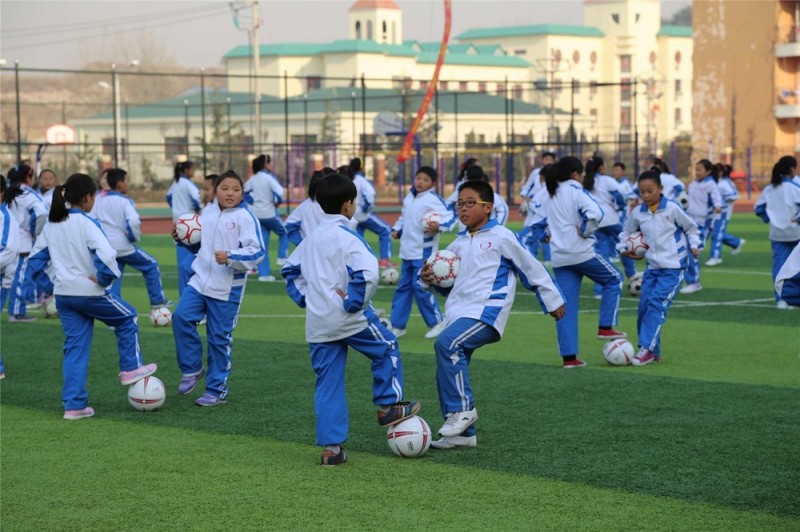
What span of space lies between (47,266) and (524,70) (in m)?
111

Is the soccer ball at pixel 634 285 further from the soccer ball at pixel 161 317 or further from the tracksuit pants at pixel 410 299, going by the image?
the soccer ball at pixel 161 317

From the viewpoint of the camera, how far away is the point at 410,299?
13523mm

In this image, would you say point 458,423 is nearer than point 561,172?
Yes

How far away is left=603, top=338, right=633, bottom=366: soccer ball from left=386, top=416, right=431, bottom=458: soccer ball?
3.88 metres

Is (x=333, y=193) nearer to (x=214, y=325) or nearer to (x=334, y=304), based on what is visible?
(x=334, y=304)

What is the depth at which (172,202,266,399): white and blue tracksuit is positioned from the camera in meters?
9.59

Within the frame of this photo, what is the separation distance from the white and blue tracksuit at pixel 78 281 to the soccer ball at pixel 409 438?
8.60 ft

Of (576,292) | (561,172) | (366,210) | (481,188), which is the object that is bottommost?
(576,292)

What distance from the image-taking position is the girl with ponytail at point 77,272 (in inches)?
354

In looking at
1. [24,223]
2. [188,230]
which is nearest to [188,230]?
[188,230]

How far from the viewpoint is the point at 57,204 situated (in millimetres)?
8969

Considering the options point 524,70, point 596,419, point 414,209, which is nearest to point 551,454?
point 596,419

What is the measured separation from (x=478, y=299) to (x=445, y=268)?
11.9 inches

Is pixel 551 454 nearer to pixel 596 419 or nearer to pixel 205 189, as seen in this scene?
pixel 596 419
